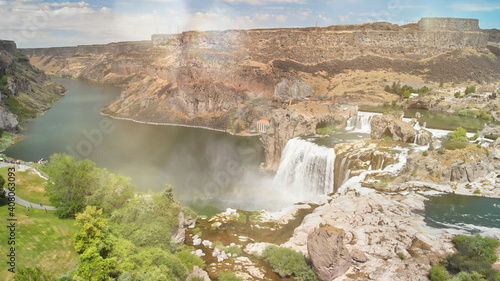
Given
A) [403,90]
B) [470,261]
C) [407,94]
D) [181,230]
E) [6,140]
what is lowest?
[181,230]

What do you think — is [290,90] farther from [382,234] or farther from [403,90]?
[382,234]

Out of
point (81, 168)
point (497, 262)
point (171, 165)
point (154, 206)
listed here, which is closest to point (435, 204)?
point (497, 262)

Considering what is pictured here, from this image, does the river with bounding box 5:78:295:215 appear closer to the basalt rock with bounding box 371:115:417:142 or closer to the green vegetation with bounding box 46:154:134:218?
the green vegetation with bounding box 46:154:134:218

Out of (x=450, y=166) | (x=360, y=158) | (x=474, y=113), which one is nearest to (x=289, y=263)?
(x=360, y=158)

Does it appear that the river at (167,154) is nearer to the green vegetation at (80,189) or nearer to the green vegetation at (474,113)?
the green vegetation at (80,189)

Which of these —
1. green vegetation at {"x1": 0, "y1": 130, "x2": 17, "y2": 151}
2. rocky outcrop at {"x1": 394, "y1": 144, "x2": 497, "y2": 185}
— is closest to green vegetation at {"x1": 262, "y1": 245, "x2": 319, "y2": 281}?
rocky outcrop at {"x1": 394, "y1": 144, "x2": 497, "y2": 185}

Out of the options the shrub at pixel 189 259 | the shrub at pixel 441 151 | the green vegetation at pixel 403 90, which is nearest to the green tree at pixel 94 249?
the shrub at pixel 189 259

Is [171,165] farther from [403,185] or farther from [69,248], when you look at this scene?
[403,185]
